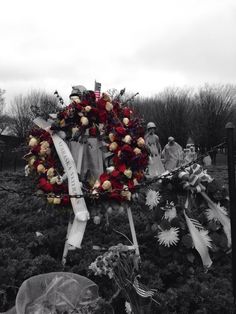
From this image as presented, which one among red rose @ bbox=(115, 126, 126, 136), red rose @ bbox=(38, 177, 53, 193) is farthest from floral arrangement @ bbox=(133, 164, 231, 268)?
red rose @ bbox=(38, 177, 53, 193)

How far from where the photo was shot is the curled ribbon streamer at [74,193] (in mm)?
4219

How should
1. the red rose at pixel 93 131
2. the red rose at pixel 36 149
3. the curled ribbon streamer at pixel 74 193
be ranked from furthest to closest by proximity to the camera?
1. the red rose at pixel 36 149
2. the red rose at pixel 93 131
3. the curled ribbon streamer at pixel 74 193

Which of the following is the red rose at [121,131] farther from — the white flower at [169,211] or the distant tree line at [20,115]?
the distant tree line at [20,115]

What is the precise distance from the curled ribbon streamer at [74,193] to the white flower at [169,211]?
95 cm

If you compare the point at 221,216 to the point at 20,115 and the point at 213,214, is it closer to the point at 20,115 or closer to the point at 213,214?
the point at 213,214

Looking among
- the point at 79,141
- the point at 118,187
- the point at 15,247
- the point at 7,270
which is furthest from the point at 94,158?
the point at 7,270

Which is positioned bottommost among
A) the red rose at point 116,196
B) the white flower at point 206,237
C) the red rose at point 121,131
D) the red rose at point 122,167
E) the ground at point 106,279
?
the ground at point 106,279

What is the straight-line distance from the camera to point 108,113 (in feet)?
15.1

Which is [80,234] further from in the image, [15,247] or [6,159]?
[6,159]

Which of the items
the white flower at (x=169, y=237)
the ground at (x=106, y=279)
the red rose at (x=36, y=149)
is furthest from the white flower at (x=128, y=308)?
the red rose at (x=36, y=149)

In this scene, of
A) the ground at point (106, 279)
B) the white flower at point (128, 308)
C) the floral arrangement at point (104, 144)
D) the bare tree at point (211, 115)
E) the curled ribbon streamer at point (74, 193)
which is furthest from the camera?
the bare tree at point (211, 115)

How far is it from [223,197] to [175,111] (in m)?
32.6

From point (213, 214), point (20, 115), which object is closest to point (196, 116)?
point (20, 115)

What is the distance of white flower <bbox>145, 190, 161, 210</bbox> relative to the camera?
15.1 feet
